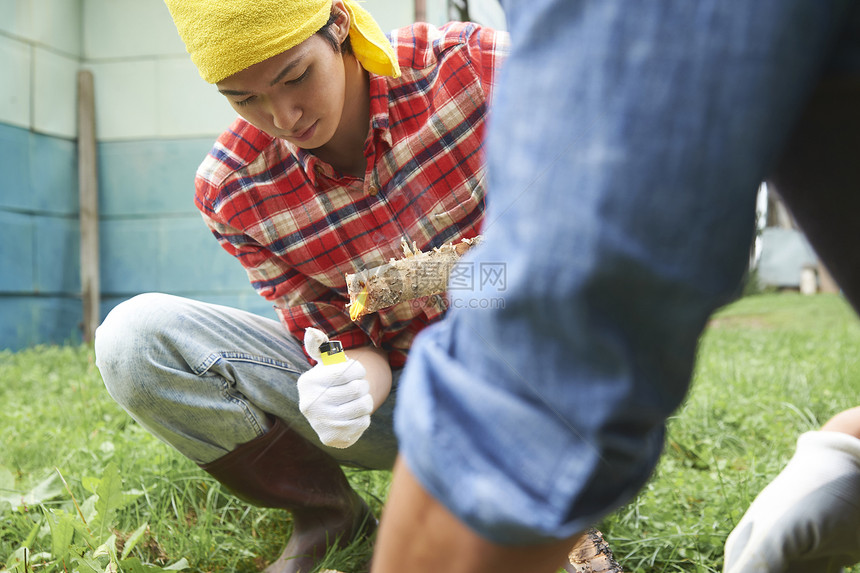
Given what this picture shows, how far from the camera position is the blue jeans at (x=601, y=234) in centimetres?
44

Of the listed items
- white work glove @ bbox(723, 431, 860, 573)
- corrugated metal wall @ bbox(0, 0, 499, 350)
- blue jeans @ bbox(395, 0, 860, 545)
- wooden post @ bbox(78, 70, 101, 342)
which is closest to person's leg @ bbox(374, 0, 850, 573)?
blue jeans @ bbox(395, 0, 860, 545)

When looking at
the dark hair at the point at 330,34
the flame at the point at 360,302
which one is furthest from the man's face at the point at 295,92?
the flame at the point at 360,302

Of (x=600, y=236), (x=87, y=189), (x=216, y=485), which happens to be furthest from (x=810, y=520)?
(x=87, y=189)

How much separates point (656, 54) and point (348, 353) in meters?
1.31

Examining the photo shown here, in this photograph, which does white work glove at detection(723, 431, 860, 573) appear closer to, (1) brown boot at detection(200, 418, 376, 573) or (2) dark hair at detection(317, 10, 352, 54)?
(1) brown boot at detection(200, 418, 376, 573)

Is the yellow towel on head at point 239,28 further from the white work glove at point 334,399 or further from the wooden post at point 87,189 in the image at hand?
the wooden post at point 87,189

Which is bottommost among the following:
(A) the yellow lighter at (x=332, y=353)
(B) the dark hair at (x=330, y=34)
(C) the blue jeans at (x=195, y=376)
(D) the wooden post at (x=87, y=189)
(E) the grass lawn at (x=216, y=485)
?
(D) the wooden post at (x=87, y=189)

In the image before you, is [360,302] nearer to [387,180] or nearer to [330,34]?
[387,180]

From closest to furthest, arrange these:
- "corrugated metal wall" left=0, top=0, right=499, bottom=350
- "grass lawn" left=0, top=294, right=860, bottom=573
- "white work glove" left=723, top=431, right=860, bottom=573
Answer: "white work glove" left=723, top=431, right=860, bottom=573 → "grass lawn" left=0, top=294, right=860, bottom=573 → "corrugated metal wall" left=0, top=0, right=499, bottom=350

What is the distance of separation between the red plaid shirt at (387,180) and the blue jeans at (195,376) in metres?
0.21

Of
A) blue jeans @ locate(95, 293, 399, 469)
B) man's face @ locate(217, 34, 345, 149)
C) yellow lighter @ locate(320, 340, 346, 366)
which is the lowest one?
blue jeans @ locate(95, 293, 399, 469)

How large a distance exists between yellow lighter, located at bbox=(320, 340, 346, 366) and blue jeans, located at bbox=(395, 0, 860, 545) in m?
0.93

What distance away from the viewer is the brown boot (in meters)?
1.52

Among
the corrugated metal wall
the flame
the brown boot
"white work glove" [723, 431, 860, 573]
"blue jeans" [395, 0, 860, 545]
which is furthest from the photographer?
the corrugated metal wall
